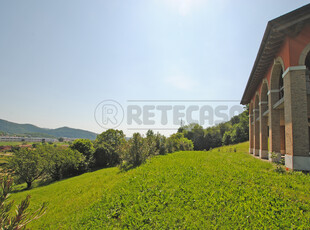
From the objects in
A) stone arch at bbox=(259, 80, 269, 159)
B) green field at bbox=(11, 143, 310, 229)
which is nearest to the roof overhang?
stone arch at bbox=(259, 80, 269, 159)

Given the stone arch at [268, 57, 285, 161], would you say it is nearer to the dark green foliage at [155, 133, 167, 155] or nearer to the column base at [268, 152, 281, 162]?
the column base at [268, 152, 281, 162]

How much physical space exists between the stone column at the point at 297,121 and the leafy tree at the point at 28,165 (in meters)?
25.1

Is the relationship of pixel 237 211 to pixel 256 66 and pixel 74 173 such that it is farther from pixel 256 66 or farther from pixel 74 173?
pixel 74 173

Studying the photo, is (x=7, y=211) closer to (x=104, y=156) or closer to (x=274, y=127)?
(x=274, y=127)

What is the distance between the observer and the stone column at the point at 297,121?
7201 mm

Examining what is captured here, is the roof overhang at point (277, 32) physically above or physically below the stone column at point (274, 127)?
above

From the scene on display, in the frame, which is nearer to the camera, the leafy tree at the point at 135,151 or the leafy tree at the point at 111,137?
the leafy tree at the point at 135,151

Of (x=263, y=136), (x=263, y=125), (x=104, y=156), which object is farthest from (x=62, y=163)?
(x=263, y=125)

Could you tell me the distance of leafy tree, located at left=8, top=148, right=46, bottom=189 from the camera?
706 inches

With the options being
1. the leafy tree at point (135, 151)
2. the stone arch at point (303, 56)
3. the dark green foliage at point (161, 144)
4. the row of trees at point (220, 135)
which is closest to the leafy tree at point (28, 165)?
the leafy tree at point (135, 151)

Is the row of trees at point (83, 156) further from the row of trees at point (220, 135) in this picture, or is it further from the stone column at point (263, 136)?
the row of trees at point (220, 135)

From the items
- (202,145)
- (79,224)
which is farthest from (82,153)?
(202,145)

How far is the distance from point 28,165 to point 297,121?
85.8 feet

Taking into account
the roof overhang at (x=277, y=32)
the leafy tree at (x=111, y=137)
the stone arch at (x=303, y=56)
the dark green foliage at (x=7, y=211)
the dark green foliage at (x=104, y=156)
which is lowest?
the dark green foliage at (x=104, y=156)
